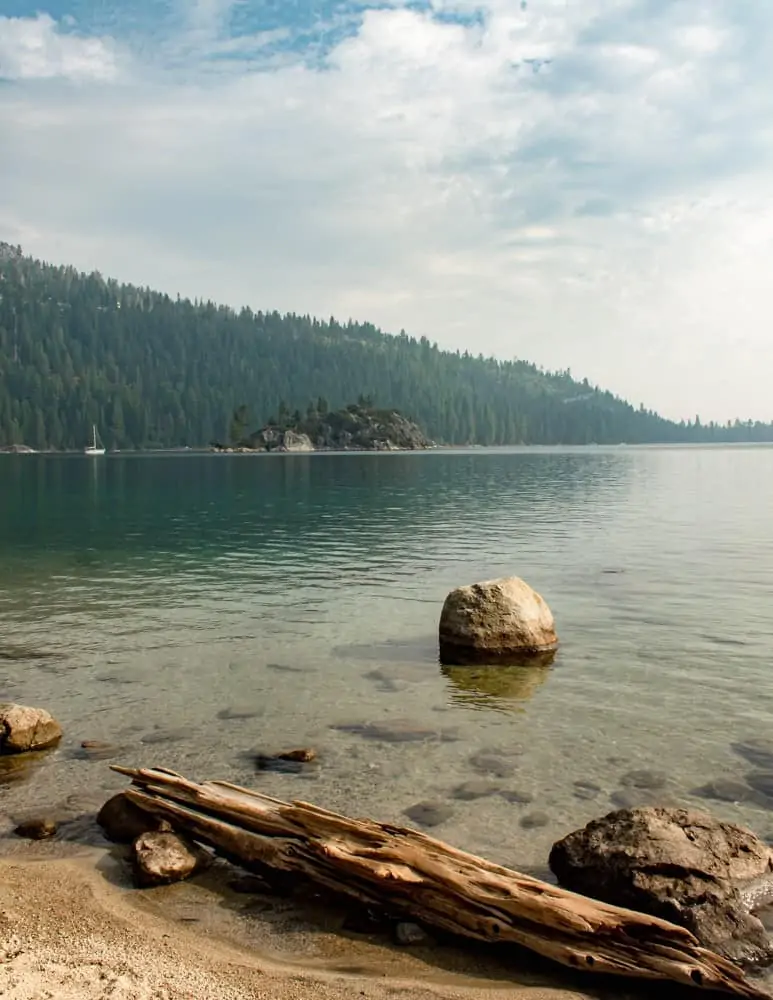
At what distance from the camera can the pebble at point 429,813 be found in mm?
11547

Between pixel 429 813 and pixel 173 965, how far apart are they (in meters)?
4.68

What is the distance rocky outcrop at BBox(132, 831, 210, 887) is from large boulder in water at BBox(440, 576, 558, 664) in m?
11.2

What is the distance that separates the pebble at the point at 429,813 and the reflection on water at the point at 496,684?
16.8ft

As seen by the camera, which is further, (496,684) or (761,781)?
(496,684)

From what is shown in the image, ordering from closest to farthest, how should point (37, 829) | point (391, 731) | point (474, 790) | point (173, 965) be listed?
point (173, 965) → point (37, 829) → point (474, 790) → point (391, 731)

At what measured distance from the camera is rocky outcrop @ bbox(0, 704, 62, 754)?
14.2m

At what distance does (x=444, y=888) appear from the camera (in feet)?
27.7

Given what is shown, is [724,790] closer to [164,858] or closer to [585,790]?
[585,790]

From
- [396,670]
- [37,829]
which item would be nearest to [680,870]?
[37,829]

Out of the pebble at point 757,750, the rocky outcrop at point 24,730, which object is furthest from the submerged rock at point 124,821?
the pebble at point 757,750

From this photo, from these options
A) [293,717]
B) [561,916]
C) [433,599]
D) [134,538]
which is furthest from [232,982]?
[134,538]

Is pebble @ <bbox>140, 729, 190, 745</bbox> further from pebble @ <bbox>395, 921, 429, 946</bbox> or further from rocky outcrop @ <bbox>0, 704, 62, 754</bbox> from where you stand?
pebble @ <bbox>395, 921, 429, 946</bbox>

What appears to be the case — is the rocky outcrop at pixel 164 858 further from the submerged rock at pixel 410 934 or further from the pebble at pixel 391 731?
the pebble at pixel 391 731

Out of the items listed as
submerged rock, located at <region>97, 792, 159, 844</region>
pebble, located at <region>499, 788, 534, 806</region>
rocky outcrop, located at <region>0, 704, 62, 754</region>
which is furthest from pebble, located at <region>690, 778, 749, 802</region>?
rocky outcrop, located at <region>0, 704, 62, 754</region>
